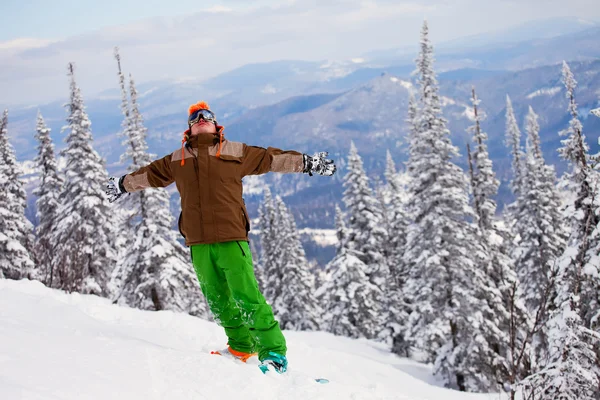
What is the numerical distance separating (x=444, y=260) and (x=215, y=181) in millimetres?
15275

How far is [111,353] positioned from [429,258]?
15667 mm

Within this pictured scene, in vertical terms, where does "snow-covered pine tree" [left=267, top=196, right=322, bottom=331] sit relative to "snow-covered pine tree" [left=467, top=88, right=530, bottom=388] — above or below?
below

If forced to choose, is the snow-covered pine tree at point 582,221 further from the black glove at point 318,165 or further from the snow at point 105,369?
the snow at point 105,369

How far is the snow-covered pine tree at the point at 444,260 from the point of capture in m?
17.7

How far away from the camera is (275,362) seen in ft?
14.9

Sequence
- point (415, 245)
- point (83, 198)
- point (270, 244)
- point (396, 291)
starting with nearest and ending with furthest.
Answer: point (415, 245) < point (83, 198) < point (396, 291) < point (270, 244)

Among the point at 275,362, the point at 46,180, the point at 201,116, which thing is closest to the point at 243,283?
the point at 275,362

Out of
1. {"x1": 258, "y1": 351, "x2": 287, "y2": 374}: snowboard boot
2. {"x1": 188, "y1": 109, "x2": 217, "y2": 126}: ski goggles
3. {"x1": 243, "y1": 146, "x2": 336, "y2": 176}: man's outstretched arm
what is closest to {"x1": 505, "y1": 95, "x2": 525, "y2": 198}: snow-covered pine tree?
{"x1": 243, "y1": 146, "x2": 336, "y2": 176}: man's outstretched arm

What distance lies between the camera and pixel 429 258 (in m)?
18.0

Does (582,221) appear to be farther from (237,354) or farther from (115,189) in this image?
(115,189)

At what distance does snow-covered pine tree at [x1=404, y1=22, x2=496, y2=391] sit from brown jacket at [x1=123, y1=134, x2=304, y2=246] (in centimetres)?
A: 1432

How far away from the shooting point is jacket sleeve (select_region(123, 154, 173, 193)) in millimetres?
5117

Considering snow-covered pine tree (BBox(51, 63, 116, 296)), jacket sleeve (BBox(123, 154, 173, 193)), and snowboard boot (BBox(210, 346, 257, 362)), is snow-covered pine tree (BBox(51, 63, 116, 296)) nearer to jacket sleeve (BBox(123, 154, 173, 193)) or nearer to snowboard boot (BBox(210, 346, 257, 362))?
jacket sleeve (BBox(123, 154, 173, 193))

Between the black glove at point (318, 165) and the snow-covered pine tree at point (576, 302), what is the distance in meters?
2.65
